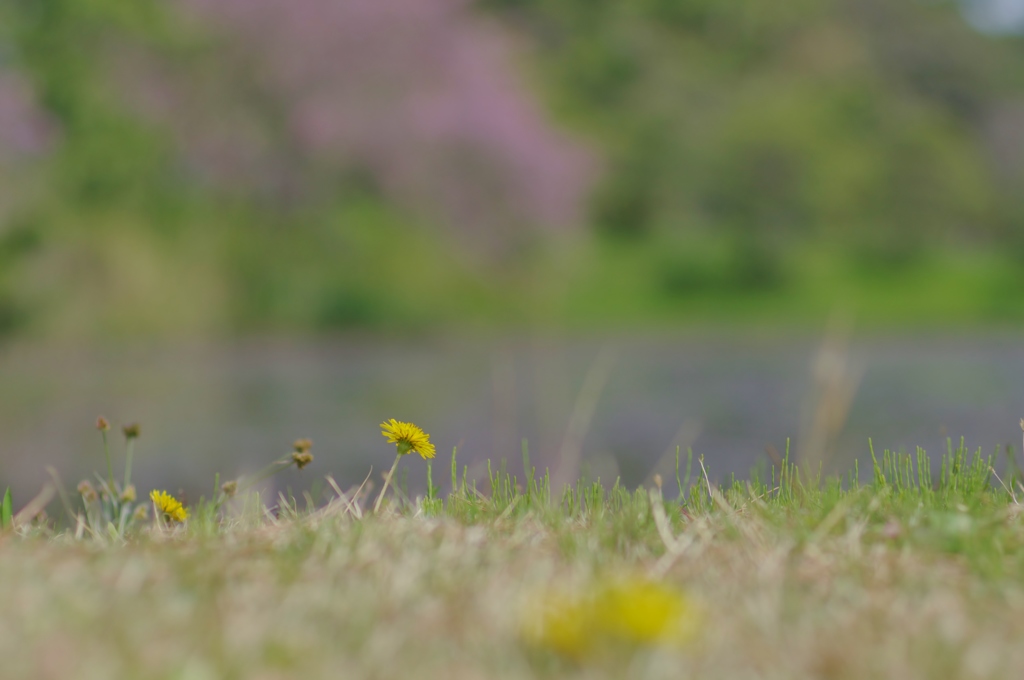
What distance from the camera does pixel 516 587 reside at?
145cm

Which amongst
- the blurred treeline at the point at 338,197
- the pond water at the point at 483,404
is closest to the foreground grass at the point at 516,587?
the pond water at the point at 483,404

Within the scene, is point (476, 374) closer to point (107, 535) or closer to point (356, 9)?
point (356, 9)

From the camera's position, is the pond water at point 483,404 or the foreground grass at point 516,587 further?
the pond water at point 483,404

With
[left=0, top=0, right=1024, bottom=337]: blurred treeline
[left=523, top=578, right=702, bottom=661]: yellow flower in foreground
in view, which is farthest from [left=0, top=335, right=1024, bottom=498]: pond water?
[left=0, top=0, right=1024, bottom=337]: blurred treeline

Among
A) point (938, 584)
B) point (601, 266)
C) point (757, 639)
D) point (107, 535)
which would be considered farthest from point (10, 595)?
point (601, 266)

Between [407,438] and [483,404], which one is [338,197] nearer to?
[483,404]

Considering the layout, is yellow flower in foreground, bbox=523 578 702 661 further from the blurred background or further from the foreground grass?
the blurred background

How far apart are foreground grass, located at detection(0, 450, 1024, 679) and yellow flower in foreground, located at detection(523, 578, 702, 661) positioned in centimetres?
1

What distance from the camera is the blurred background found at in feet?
24.5

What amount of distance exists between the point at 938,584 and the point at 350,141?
556 inches

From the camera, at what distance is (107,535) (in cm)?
201

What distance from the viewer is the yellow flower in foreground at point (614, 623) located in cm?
Answer: 117

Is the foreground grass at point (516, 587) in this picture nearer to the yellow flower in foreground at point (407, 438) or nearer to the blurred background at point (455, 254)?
the yellow flower in foreground at point (407, 438)

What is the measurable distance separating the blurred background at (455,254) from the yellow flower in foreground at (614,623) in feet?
4.09
